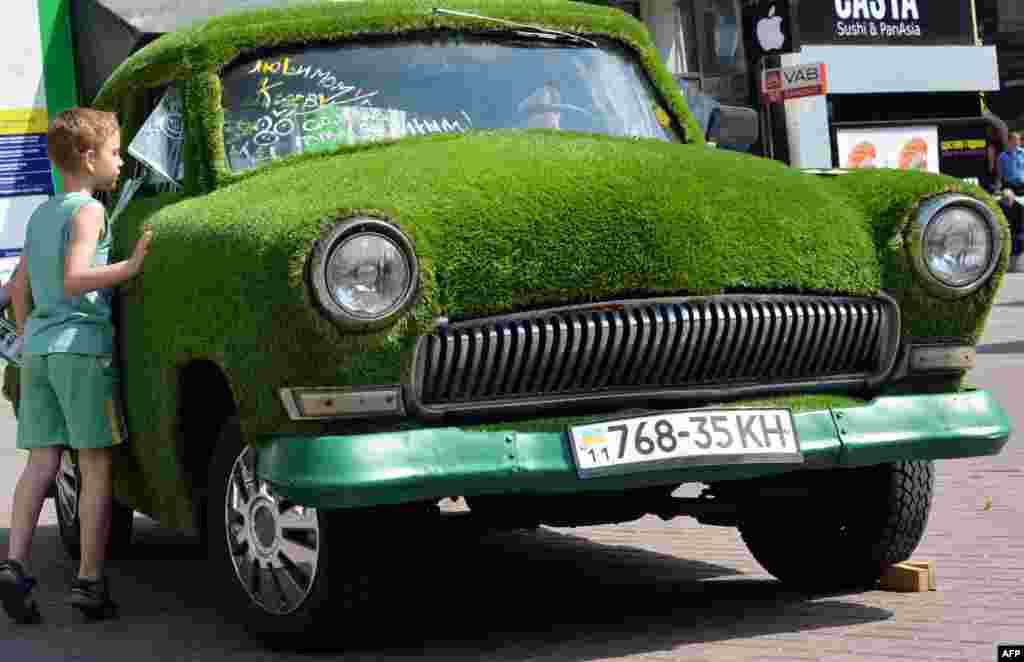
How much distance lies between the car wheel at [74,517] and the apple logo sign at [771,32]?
1141 cm

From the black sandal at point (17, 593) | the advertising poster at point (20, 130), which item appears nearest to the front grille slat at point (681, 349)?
the black sandal at point (17, 593)

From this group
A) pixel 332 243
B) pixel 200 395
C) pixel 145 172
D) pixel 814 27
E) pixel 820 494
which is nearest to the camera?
A: pixel 332 243

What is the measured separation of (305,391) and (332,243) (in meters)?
0.37

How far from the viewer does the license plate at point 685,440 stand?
5043 millimetres

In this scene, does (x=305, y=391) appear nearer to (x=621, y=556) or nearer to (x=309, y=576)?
(x=309, y=576)

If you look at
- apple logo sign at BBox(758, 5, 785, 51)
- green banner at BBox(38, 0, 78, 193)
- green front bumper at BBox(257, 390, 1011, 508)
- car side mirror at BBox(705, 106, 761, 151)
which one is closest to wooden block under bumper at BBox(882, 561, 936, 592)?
green front bumper at BBox(257, 390, 1011, 508)

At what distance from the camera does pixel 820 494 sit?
616cm

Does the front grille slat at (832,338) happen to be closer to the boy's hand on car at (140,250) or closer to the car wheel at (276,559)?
the car wheel at (276,559)

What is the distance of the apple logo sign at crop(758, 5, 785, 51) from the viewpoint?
17.9m

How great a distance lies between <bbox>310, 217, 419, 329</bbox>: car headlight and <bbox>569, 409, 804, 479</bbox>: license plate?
1.89ft

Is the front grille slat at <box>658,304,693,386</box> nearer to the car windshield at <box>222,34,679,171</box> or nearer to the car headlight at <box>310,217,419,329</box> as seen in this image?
the car headlight at <box>310,217,419,329</box>

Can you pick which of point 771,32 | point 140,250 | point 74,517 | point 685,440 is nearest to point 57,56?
point 771,32

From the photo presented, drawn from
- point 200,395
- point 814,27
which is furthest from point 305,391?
point 814,27

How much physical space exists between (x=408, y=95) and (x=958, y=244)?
175 centimetres
